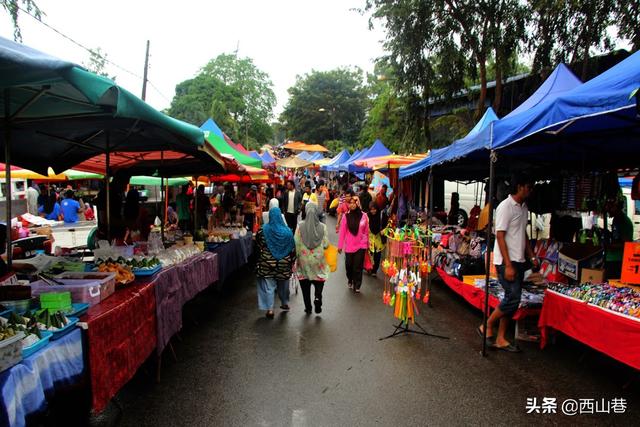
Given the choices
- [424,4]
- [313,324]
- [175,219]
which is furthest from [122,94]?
[424,4]

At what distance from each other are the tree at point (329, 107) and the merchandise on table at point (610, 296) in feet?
147

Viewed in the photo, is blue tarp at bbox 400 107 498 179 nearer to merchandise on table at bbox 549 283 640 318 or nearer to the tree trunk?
merchandise on table at bbox 549 283 640 318

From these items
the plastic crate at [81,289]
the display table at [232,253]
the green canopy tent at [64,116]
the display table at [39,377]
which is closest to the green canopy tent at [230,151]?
the display table at [232,253]

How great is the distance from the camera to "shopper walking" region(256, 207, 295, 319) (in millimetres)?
6090

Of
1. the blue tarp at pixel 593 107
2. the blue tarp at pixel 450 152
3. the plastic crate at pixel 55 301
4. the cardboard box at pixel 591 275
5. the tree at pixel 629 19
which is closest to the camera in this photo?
the plastic crate at pixel 55 301

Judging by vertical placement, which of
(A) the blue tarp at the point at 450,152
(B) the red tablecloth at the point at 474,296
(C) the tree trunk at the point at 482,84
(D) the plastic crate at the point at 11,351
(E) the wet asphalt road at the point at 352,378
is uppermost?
(C) the tree trunk at the point at 482,84

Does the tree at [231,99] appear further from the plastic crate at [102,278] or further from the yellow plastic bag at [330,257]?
the plastic crate at [102,278]

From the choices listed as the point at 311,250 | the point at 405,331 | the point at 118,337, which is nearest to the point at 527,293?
the point at 405,331

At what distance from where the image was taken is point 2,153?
547cm

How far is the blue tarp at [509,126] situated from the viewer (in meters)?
4.45

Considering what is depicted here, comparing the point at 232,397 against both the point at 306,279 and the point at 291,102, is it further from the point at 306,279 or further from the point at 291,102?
the point at 291,102

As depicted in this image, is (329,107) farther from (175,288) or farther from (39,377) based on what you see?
(39,377)

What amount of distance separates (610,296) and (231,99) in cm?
3506

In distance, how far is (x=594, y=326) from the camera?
4.29 metres
